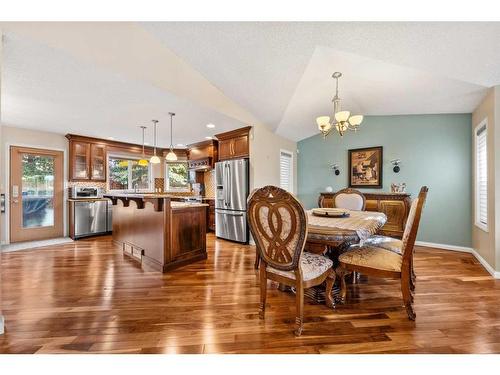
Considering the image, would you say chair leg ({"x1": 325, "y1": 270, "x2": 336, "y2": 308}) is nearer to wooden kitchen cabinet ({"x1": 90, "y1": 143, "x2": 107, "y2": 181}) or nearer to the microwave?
the microwave

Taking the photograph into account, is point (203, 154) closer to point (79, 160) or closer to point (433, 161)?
point (79, 160)

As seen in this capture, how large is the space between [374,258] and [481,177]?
9.76 feet

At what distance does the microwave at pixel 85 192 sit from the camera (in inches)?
196

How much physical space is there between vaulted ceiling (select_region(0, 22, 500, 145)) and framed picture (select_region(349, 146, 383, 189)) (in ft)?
3.41

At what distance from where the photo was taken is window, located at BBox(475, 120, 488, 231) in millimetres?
3229

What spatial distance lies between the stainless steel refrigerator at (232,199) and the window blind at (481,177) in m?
3.63

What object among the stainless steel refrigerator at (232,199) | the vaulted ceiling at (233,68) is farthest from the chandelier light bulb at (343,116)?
the stainless steel refrigerator at (232,199)

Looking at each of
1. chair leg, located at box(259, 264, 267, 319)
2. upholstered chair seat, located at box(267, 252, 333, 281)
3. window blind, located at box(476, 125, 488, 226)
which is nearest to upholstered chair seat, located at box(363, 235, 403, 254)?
upholstered chair seat, located at box(267, 252, 333, 281)

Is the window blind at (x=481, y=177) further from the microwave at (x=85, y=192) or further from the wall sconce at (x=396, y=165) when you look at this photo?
the microwave at (x=85, y=192)

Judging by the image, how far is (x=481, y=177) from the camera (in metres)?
3.48
